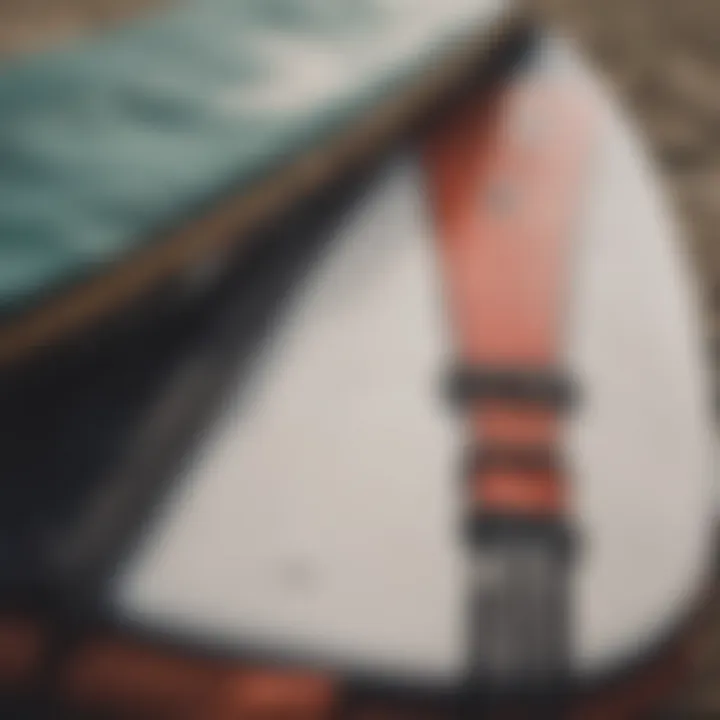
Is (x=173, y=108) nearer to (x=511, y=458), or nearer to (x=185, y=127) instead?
(x=185, y=127)

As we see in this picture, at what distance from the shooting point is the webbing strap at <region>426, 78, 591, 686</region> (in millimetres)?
598

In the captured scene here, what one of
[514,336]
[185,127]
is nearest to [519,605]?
[514,336]

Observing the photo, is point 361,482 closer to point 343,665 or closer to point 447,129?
point 343,665

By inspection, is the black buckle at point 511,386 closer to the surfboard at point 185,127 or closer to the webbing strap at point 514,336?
the webbing strap at point 514,336

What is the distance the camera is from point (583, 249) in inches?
30.1

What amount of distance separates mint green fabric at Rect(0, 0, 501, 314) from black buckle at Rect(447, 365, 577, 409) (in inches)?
5.3

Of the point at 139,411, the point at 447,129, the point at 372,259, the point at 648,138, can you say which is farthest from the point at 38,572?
the point at 648,138

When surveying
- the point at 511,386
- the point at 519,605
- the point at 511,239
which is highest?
the point at 511,239

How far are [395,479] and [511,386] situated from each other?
8 centimetres

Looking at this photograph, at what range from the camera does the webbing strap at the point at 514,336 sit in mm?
598

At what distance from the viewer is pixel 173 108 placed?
752mm

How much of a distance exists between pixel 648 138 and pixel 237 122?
1.88 feet

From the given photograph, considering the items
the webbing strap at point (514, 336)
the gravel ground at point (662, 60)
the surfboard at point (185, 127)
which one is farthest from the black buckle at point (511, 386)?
the gravel ground at point (662, 60)

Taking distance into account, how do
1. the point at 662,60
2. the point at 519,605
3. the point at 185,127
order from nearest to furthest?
1. the point at 519,605
2. the point at 185,127
3. the point at 662,60
